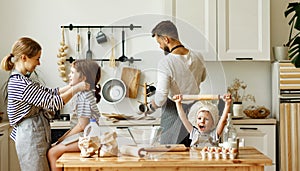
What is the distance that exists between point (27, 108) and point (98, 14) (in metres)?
2.50

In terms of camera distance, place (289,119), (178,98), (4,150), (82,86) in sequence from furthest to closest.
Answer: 1. (289,119)
2. (4,150)
3. (178,98)
4. (82,86)

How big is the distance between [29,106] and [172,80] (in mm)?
849

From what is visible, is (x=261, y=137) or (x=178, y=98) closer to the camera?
(x=178, y=98)

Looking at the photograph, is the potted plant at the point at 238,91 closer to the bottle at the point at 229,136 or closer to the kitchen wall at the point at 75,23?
the kitchen wall at the point at 75,23

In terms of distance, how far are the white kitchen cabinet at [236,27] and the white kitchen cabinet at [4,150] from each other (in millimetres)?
1986

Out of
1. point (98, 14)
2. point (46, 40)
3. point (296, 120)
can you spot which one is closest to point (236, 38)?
point (296, 120)

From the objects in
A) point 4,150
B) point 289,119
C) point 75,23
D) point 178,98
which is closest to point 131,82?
point 178,98

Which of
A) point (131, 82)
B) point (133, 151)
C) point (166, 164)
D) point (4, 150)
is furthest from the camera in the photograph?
point (4, 150)

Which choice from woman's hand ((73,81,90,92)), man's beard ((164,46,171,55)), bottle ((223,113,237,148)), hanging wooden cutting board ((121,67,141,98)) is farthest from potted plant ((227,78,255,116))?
woman's hand ((73,81,90,92))

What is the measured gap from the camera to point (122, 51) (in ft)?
17.8

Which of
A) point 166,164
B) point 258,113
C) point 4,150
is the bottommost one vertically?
point 4,150

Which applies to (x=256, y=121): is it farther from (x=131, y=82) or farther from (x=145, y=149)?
(x=145, y=149)

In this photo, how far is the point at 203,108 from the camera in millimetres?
3186

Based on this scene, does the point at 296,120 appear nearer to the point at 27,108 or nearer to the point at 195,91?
the point at 195,91
